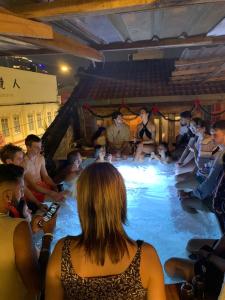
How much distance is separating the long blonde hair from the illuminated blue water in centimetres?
183

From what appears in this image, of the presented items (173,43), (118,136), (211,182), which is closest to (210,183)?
(211,182)

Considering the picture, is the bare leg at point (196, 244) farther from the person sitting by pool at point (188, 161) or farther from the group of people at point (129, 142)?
the group of people at point (129, 142)

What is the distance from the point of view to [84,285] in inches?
55.1

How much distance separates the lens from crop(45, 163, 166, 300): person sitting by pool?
4.52ft

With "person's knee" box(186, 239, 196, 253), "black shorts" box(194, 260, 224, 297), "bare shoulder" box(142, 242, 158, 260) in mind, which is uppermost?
"bare shoulder" box(142, 242, 158, 260)

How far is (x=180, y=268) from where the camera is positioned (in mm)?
2676

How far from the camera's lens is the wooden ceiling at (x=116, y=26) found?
6.66 feet

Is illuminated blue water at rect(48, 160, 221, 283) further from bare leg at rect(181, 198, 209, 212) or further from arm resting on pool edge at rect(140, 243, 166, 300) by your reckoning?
arm resting on pool edge at rect(140, 243, 166, 300)

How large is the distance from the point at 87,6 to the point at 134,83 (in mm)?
7864

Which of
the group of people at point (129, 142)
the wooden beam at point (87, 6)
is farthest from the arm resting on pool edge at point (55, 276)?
the group of people at point (129, 142)

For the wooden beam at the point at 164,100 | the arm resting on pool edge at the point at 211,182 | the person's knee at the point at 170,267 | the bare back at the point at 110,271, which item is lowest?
the person's knee at the point at 170,267

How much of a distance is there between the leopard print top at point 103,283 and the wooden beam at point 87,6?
68.1 inches

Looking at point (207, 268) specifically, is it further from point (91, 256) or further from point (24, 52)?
point (24, 52)

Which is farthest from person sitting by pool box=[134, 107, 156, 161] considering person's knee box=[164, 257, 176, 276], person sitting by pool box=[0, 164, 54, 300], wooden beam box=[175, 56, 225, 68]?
person sitting by pool box=[0, 164, 54, 300]
